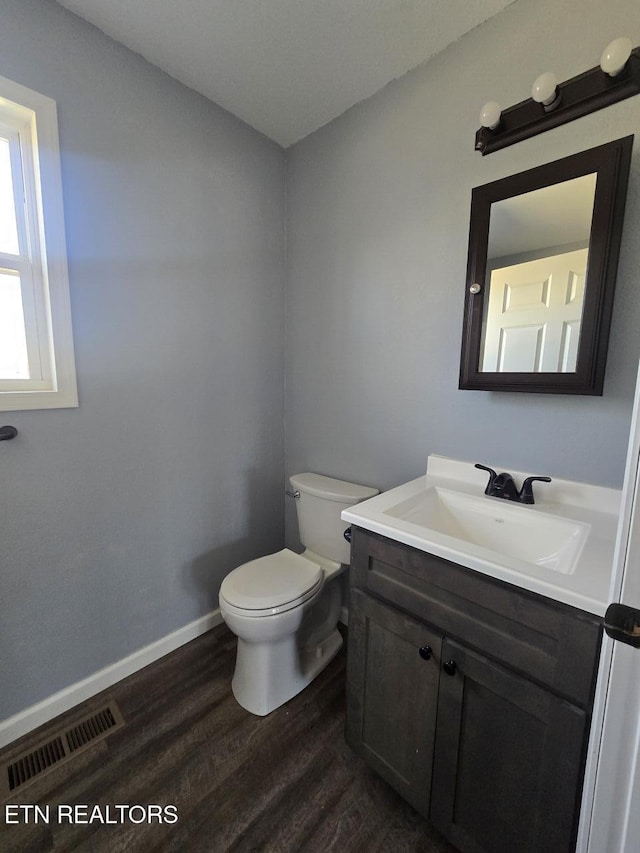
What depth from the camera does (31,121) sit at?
1.15 meters

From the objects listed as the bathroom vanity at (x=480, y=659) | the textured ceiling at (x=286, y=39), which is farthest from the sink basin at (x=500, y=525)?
the textured ceiling at (x=286, y=39)

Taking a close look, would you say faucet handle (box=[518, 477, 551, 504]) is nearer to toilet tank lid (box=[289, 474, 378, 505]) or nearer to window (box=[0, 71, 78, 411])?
toilet tank lid (box=[289, 474, 378, 505])

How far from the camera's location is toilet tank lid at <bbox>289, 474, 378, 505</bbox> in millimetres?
1563

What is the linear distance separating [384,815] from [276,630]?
0.60 m

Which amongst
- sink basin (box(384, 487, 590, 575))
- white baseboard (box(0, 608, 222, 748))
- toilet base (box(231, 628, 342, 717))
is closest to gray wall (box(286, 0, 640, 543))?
sink basin (box(384, 487, 590, 575))

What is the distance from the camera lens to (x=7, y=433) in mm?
1146

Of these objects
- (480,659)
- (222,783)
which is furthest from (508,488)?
(222,783)

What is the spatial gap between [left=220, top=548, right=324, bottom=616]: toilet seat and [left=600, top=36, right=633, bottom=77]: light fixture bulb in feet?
6.01

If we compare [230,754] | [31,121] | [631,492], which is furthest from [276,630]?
[31,121]

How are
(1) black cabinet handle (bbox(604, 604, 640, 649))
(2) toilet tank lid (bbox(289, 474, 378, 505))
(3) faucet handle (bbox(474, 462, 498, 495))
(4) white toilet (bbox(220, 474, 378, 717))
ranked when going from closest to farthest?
(1) black cabinet handle (bbox(604, 604, 640, 649)) < (3) faucet handle (bbox(474, 462, 498, 495)) < (4) white toilet (bbox(220, 474, 378, 717)) < (2) toilet tank lid (bbox(289, 474, 378, 505))

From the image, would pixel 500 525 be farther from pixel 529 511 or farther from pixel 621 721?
pixel 621 721

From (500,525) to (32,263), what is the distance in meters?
1.81

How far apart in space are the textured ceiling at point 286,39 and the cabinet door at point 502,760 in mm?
1955

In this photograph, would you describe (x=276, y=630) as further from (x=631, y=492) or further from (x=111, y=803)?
(x=631, y=492)
